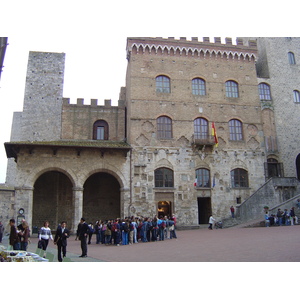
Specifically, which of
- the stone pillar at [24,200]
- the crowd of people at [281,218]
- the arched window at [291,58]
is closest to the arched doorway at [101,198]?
the stone pillar at [24,200]

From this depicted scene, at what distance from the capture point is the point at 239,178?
89.1ft

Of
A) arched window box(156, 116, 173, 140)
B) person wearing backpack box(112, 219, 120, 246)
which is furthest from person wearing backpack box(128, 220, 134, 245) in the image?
arched window box(156, 116, 173, 140)

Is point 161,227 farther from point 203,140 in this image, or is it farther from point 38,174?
point 38,174

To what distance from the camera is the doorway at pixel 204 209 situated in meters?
26.7

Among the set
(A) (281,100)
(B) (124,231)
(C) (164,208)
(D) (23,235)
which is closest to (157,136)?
(C) (164,208)

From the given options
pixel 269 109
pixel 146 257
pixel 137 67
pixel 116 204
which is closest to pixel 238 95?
pixel 269 109

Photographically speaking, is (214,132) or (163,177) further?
(214,132)

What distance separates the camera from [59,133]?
87.7 feet

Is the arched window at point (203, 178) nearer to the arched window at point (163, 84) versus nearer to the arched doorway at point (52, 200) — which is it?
the arched window at point (163, 84)

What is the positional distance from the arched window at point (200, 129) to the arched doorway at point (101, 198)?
8009 mm

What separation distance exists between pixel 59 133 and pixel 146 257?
17.5 metres

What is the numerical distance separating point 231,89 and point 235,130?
3724 mm

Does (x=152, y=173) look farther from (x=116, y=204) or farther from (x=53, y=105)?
(x=53, y=105)

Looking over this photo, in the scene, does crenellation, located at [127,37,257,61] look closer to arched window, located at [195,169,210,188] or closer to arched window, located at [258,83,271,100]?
arched window, located at [258,83,271,100]
